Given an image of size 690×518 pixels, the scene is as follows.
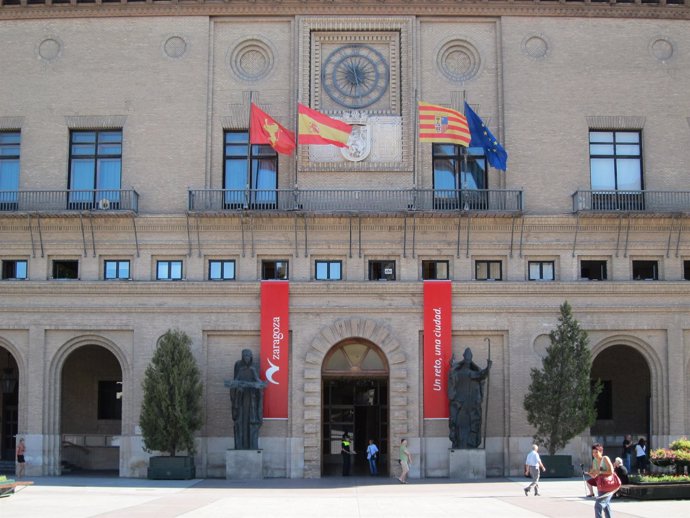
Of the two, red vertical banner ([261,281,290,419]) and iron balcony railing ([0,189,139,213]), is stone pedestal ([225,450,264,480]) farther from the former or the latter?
iron balcony railing ([0,189,139,213])

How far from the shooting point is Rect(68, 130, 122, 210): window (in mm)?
38906

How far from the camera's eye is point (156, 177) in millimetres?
38375

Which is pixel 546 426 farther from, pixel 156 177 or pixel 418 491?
pixel 156 177

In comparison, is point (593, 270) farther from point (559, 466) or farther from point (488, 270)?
point (559, 466)

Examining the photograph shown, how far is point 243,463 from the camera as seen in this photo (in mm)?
35094

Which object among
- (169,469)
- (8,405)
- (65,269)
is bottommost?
(169,469)

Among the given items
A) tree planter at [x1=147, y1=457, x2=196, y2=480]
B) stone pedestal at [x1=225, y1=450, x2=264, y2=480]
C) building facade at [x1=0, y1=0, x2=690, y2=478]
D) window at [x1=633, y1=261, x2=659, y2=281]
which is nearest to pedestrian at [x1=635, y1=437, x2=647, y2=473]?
building facade at [x1=0, y1=0, x2=690, y2=478]

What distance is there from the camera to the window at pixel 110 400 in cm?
4134

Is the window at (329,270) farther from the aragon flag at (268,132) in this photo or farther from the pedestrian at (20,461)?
the pedestrian at (20,461)

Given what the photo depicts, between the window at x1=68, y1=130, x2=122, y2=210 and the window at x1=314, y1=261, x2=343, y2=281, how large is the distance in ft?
28.3

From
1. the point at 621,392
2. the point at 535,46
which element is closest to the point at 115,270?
the point at 535,46

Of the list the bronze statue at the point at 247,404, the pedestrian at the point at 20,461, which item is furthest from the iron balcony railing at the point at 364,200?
the pedestrian at the point at 20,461

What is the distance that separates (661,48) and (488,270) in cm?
1146

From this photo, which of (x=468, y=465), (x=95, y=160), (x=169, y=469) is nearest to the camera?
(x=468, y=465)
